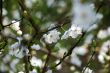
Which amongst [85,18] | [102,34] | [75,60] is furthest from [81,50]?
[85,18]

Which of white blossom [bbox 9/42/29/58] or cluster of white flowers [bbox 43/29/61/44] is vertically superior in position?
cluster of white flowers [bbox 43/29/61/44]

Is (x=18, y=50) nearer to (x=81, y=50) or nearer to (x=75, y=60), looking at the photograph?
(x=75, y=60)

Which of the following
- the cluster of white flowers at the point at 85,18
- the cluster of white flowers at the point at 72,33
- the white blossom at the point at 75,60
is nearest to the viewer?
the cluster of white flowers at the point at 72,33

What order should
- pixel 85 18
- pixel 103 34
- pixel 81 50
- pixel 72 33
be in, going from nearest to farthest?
1. pixel 72 33
2. pixel 85 18
3. pixel 103 34
4. pixel 81 50

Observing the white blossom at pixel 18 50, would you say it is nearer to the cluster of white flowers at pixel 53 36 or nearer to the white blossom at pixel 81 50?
the cluster of white flowers at pixel 53 36

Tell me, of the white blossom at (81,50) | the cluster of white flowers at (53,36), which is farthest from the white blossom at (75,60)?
the cluster of white flowers at (53,36)

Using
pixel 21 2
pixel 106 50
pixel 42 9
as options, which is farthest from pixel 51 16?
pixel 21 2

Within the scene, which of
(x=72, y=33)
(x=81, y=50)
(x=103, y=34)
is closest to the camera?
(x=72, y=33)

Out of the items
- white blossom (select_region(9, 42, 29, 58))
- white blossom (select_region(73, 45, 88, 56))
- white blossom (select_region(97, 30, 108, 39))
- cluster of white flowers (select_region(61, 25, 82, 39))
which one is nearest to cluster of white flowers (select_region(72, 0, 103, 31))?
cluster of white flowers (select_region(61, 25, 82, 39))

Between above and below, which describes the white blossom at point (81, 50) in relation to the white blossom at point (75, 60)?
above

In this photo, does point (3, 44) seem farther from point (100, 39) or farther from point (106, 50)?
point (100, 39)

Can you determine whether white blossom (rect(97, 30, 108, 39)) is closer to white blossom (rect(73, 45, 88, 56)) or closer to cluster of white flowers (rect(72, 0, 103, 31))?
white blossom (rect(73, 45, 88, 56))
